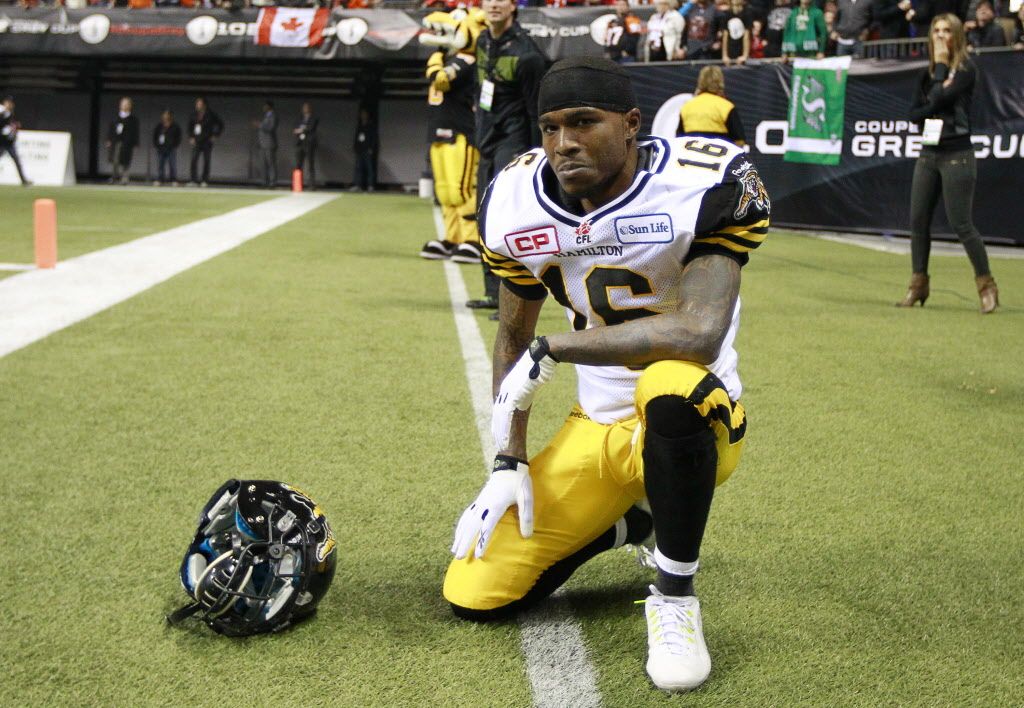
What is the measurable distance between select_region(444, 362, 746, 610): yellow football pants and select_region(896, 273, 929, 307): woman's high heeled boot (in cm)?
550

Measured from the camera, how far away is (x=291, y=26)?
22828 mm

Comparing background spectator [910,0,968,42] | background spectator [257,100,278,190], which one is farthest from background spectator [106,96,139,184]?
background spectator [910,0,968,42]

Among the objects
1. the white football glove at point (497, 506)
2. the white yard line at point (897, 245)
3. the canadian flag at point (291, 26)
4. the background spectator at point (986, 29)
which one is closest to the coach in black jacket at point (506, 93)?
the white football glove at point (497, 506)

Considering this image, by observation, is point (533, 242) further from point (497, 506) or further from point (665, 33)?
point (665, 33)

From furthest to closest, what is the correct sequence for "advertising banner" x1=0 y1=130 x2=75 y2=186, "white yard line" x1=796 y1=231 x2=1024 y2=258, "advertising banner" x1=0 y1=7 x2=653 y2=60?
"advertising banner" x1=0 y1=130 x2=75 y2=186
"advertising banner" x1=0 y1=7 x2=653 y2=60
"white yard line" x1=796 y1=231 x2=1024 y2=258

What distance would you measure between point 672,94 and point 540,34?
6.62 meters

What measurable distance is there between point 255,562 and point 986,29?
12.8 m

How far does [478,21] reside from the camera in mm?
8469

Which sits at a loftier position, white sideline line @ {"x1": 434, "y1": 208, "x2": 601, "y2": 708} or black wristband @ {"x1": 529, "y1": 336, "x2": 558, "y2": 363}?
black wristband @ {"x1": 529, "y1": 336, "x2": 558, "y2": 363}

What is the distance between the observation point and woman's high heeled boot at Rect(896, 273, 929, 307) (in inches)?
298

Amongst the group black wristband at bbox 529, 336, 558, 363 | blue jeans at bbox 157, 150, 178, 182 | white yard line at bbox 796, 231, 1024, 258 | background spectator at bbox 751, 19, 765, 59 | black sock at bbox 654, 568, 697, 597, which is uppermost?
background spectator at bbox 751, 19, 765, 59

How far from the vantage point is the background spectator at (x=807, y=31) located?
13844mm

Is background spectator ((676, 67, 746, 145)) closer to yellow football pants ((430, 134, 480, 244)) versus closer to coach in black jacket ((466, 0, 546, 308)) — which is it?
yellow football pants ((430, 134, 480, 244))

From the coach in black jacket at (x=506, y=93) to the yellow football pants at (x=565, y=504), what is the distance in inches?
162
